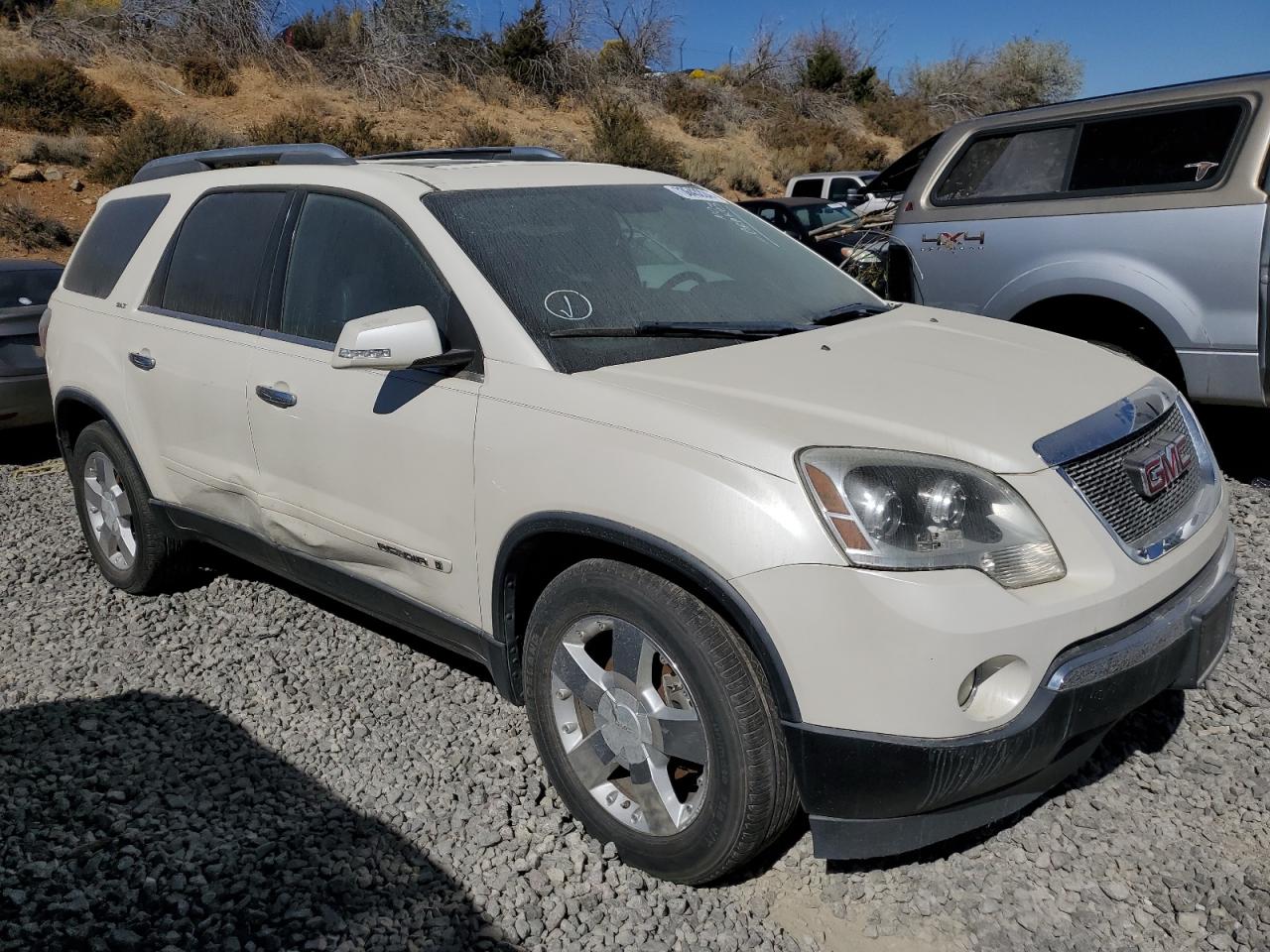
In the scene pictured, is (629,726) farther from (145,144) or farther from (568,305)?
(145,144)

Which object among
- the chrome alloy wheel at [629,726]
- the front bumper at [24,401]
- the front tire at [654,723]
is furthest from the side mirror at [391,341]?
the front bumper at [24,401]

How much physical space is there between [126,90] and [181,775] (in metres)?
23.9

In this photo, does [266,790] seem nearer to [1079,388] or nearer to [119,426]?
[119,426]

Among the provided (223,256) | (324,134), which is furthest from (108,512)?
(324,134)

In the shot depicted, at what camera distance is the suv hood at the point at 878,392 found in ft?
7.97

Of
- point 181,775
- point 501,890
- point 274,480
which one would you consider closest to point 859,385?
point 501,890

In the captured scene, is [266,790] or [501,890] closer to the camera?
[501,890]

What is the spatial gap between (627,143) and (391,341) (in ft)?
77.8

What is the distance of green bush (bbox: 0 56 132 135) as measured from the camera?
20.6 metres

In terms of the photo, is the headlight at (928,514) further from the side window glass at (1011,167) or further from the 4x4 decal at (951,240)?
the side window glass at (1011,167)

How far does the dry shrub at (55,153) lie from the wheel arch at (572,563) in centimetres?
1998

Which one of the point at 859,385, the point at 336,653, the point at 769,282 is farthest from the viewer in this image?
the point at 336,653

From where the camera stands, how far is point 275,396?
3.54m

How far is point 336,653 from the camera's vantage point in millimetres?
4199
